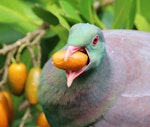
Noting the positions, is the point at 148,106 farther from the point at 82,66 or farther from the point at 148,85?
the point at 82,66

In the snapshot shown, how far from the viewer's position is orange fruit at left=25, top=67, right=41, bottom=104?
4.42 feet

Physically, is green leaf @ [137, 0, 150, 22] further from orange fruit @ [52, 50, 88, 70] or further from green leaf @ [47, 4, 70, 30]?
orange fruit @ [52, 50, 88, 70]

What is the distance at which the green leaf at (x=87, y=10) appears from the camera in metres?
1.41

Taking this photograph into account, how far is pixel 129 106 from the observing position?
117 centimetres

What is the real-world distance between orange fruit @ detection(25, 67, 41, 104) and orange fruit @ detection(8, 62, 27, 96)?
14 mm

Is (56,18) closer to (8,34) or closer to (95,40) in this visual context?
(8,34)

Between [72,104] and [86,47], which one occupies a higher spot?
[86,47]

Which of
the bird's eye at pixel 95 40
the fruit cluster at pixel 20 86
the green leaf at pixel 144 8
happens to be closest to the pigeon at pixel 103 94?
the bird's eye at pixel 95 40

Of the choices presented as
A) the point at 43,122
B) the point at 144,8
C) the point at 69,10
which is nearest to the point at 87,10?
the point at 69,10

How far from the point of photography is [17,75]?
1.34m

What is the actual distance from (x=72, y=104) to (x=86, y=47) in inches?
6.4

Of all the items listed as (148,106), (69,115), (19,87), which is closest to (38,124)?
(19,87)

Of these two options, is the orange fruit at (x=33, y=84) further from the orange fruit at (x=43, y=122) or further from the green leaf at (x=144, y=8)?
the green leaf at (x=144, y=8)

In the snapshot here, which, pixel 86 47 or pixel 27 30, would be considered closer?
pixel 86 47
